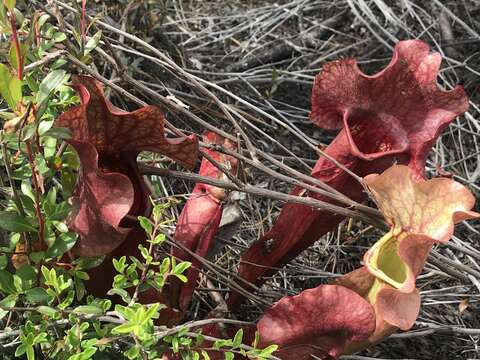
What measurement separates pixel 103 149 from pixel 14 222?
185 millimetres

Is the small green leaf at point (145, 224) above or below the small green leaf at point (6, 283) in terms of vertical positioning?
above

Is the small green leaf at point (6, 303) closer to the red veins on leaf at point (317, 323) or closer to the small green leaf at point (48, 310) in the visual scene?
the small green leaf at point (48, 310)

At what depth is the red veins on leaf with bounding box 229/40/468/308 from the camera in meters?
1.25

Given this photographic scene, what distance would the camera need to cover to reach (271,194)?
3.82 ft

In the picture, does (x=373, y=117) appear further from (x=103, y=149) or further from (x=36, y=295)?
(x=36, y=295)

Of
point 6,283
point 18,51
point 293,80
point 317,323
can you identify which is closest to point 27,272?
point 6,283

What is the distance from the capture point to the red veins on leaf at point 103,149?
0.98 meters

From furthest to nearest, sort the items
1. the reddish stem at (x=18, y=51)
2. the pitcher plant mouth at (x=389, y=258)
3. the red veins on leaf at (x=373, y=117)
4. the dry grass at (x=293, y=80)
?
the dry grass at (x=293, y=80) → the red veins on leaf at (x=373, y=117) → the pitcher plant mouth at (x=389, y=258) → the reddish stem at (x=18, y=51)

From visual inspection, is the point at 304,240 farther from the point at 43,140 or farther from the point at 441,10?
the point at 441,10

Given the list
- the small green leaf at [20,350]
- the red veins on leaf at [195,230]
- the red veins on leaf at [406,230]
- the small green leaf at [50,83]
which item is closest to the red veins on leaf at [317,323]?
the red veins on leaf at [406,230]

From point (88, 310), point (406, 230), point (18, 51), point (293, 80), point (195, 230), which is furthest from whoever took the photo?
point (293, 80)

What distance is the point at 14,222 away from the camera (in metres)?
0.98

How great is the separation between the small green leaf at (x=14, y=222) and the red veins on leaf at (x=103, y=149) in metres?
0.07

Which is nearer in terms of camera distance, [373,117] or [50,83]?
[50,83]
